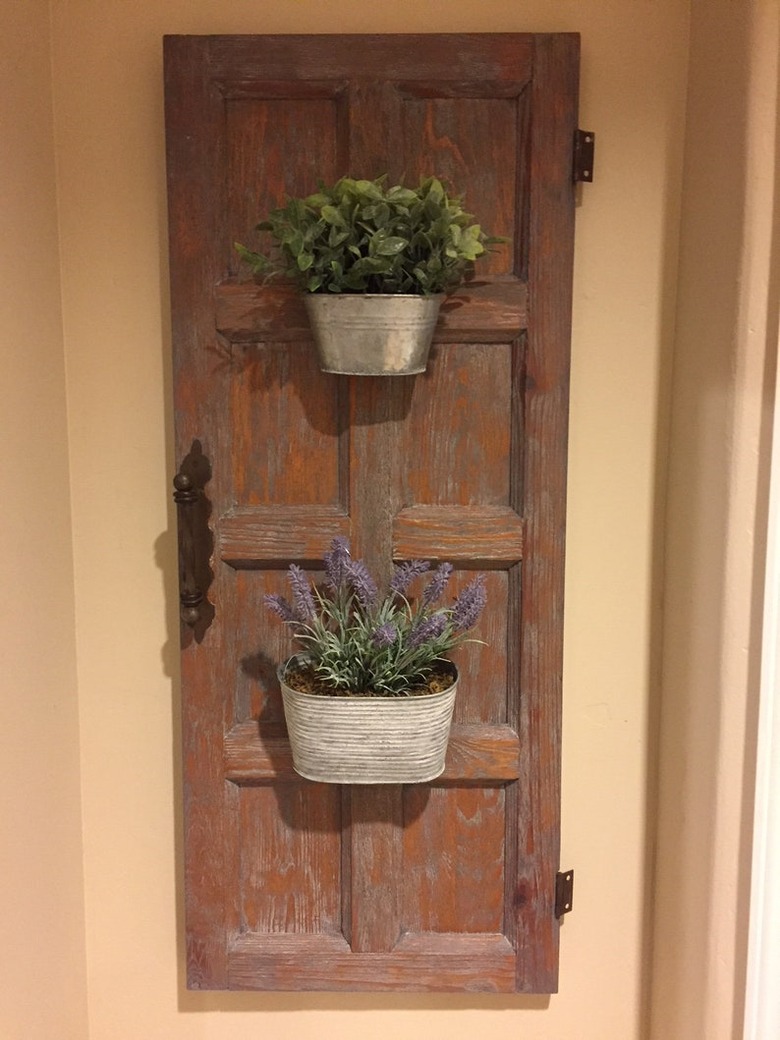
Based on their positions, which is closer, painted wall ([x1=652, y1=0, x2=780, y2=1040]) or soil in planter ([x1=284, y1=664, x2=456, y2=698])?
painted wall ([x1=652, y1=0, x2=780, y2=1040])

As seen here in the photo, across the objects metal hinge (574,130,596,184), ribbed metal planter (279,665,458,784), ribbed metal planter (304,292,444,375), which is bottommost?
ribbed metal planter (279,665,458,784)

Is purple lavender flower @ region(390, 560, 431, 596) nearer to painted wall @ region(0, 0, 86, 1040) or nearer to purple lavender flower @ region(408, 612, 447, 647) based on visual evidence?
purple lavender flower @ region(408, 612, 447, 647)

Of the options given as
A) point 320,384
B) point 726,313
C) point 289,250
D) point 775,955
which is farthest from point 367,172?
point 775,955

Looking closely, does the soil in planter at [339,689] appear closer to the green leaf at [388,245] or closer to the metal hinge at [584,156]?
the green leaf at [388,245]

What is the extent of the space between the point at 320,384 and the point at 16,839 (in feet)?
2.87

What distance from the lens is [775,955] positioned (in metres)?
1.45

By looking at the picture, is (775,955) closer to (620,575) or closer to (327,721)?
(620,575)

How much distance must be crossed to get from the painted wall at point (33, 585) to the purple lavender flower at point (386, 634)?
571mm

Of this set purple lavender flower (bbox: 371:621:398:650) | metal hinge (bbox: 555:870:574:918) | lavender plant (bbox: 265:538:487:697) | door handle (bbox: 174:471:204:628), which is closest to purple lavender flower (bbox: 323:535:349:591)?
lavender plant (bbox: 265:538:487:697)

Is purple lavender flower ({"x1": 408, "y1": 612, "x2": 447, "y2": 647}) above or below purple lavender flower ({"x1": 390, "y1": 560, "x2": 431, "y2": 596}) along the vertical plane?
below

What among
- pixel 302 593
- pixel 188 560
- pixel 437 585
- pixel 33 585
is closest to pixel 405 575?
pixel 437 585

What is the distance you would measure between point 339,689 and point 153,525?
48 centimetres

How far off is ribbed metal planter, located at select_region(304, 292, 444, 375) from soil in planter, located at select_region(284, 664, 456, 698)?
19.2 inches

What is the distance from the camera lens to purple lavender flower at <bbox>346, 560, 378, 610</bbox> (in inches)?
59.5
